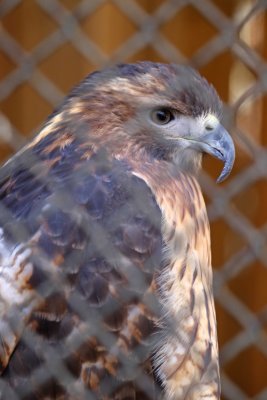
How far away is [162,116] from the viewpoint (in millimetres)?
2326

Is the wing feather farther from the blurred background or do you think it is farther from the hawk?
the blurred background

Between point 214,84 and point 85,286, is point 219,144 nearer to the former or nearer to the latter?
point 85,286

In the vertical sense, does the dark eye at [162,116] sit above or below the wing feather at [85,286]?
above

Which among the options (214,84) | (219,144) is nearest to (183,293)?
(219,144)

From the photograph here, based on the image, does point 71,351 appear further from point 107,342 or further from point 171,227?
point 171,227

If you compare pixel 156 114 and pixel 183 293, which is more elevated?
pixel 156 114

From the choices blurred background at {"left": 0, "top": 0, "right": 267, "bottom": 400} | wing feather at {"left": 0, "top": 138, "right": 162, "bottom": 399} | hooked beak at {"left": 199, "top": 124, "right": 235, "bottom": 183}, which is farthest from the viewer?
blurred background at {"left": 0, "top": 0, "right": 267, "bottom": 400}

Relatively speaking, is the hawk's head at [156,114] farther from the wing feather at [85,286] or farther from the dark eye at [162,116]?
the wing feather at [85,286]

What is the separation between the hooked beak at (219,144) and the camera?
228cm

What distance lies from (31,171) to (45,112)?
135cm

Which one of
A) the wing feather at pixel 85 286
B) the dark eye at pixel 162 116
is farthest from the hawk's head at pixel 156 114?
the wing feather at pixel 85 286

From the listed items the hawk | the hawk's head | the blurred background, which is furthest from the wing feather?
the blurred background

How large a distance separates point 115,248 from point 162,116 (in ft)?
1.12

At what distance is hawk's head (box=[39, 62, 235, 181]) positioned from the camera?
2309mm
